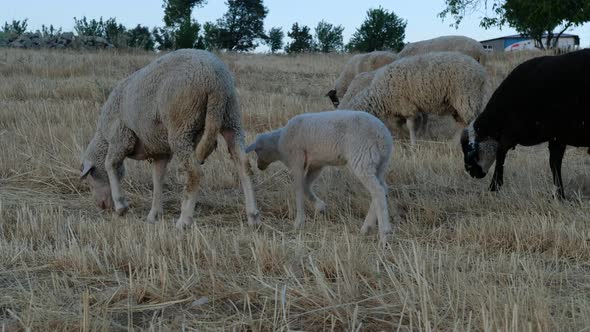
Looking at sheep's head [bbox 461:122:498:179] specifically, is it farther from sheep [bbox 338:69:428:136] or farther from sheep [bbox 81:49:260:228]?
sheep [bbox 338:69:428:136]

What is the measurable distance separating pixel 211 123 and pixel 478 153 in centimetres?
326

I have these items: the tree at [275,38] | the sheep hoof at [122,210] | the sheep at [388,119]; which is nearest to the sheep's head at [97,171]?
the sheep hoof at [122,210]

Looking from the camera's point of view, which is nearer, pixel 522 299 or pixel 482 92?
pixel 522 299

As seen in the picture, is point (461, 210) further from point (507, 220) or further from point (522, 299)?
point (522, 299)

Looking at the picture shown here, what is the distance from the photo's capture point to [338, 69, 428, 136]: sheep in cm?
1178

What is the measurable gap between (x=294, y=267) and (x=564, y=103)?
12.6ft

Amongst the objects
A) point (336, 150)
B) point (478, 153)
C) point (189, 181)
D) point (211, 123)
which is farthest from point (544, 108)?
point (189, 181)

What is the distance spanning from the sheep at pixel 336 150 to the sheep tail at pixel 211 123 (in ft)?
2.74

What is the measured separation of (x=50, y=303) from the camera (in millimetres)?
3559

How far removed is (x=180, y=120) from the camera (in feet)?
20.5

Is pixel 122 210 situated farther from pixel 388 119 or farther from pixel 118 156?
pixel 388 119

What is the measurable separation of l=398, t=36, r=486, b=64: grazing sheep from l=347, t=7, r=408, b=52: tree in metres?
33.8

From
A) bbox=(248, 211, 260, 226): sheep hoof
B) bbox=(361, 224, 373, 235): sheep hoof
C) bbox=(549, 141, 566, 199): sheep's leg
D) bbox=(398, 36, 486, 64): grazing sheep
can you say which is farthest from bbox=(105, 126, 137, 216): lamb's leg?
bbox=(398, 36, 486, 64): grazing sheep

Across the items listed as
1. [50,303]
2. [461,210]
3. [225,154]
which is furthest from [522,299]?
[225,154]
